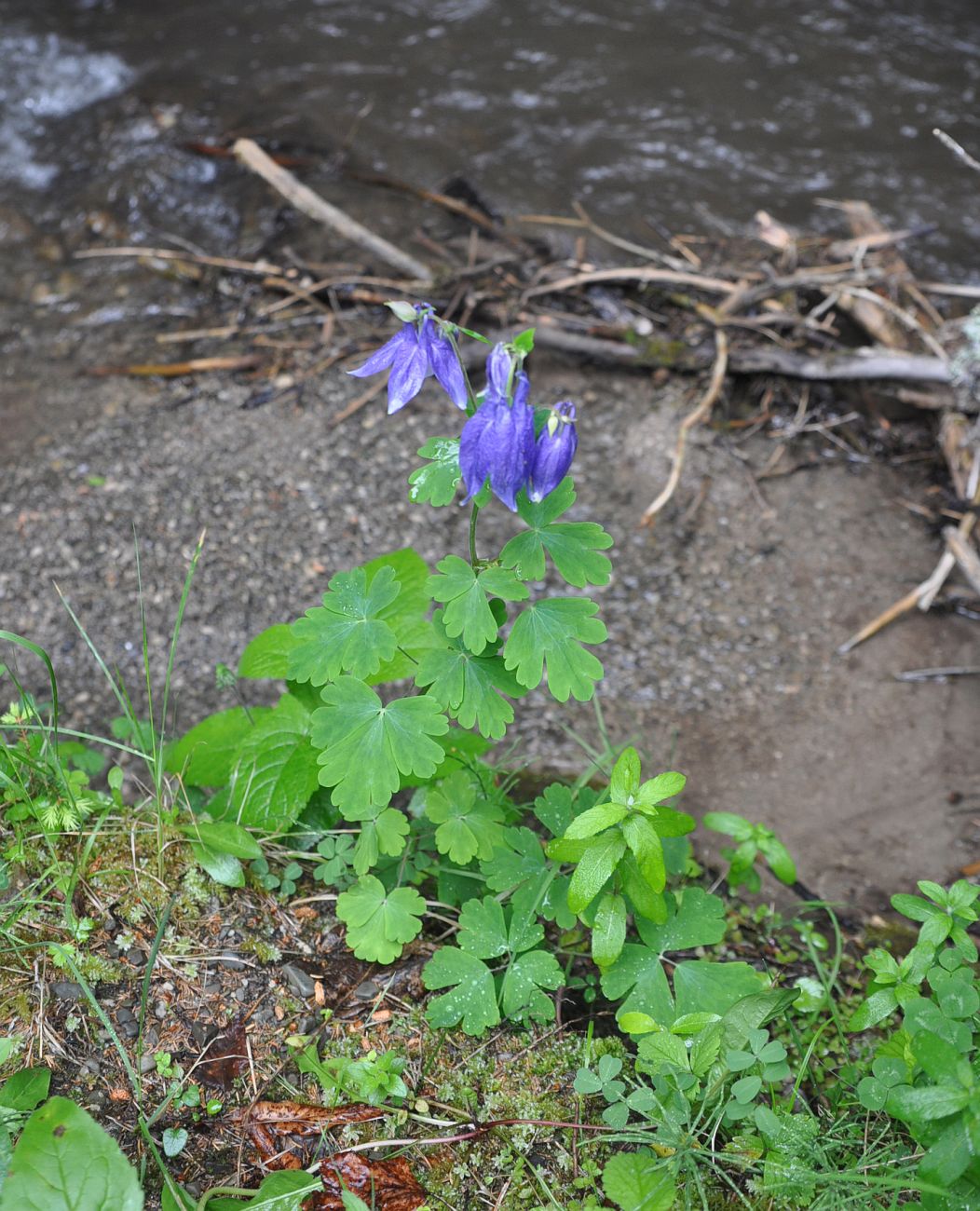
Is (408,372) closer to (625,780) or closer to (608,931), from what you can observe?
(625,780)

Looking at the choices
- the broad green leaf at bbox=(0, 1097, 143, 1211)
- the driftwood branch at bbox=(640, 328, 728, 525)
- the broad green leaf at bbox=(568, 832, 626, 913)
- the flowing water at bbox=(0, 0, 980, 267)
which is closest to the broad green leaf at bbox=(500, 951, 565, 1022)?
the broad green leaf at bbox=(568, 832, 626, 913)

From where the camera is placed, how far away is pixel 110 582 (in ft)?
10.5

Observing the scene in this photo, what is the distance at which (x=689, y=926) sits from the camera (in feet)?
6.02

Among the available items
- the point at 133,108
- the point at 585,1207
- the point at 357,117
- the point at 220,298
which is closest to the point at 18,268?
the point at 220,298

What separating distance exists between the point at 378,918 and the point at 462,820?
233mm

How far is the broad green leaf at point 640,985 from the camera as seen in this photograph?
1.75 m

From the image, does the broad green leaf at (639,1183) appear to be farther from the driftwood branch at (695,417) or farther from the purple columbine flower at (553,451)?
the driftwood branch at (695,417)

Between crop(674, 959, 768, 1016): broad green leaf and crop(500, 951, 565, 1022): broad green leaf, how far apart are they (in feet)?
0.75

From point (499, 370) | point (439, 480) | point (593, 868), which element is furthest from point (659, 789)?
point (499, 370)

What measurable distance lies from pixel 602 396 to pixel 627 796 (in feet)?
7.93

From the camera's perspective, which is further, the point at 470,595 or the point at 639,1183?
the point at 470,595

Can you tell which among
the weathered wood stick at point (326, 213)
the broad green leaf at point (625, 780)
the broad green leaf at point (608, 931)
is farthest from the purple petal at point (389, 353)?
the weathered wood stick at point (326, 213)

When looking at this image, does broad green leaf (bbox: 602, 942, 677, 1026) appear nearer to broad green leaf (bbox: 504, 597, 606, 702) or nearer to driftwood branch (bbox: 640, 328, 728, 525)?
broad green leaf (bbox: 504, 597, 606, 702)

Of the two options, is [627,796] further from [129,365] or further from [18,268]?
[18,268]
